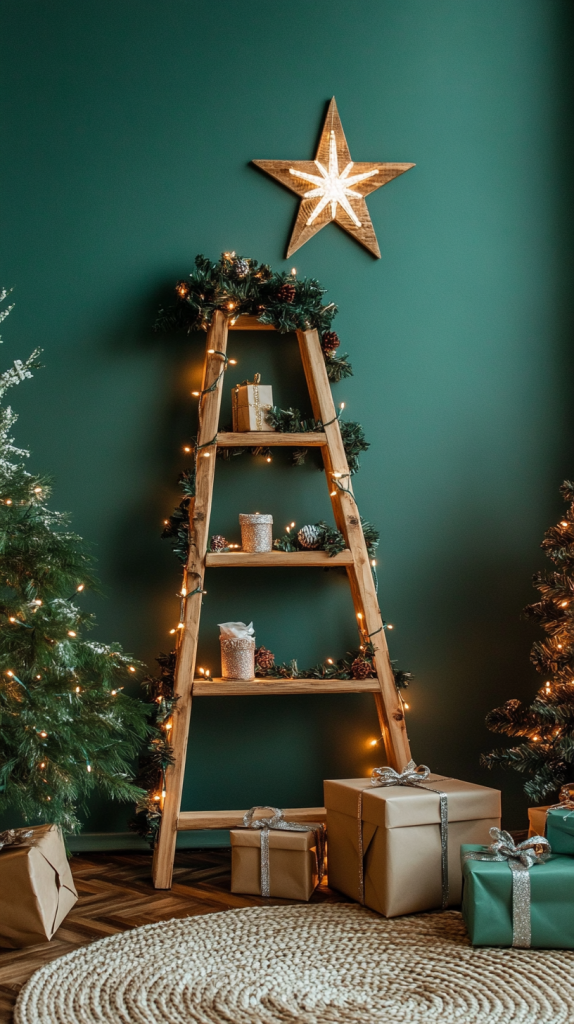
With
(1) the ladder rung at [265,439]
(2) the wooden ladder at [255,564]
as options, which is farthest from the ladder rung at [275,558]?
(1) the ladder rung at [265,439]

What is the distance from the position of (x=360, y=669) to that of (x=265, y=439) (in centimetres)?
72

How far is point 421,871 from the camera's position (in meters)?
1.98

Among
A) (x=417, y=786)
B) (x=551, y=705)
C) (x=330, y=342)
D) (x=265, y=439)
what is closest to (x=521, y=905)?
(x=417, y=786)

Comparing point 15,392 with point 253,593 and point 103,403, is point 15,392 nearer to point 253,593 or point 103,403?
point 103,403

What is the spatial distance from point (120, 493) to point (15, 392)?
0.45 metres

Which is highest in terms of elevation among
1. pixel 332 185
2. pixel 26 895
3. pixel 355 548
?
pixel 332 185

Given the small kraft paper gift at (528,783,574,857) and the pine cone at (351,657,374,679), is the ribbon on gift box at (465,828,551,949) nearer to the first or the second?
A: the small kraft paper gift at (528,783,574,857)

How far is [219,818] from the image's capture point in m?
2.34

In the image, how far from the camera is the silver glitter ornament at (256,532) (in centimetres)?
247

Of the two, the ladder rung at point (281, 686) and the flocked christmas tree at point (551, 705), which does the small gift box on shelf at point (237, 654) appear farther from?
the flocked christmas tree at point (551, 705)

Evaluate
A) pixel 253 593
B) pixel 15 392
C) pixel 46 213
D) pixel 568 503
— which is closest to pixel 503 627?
pixel 568 503

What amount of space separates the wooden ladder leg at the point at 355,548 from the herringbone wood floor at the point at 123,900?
1.57 ft

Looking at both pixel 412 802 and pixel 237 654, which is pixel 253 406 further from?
pixel 412 802

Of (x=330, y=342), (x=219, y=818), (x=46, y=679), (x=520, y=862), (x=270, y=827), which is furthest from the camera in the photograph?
(x=330, y=342)
